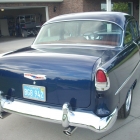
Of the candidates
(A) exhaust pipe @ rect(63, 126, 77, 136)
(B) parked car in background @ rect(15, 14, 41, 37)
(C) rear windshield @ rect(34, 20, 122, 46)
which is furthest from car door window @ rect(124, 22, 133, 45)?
(B) parked car in background @ rect(15, 14, 41, 37)

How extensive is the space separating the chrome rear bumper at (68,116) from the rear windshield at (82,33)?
1284 millimetres

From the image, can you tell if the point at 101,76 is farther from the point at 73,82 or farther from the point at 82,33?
the point at 82,33

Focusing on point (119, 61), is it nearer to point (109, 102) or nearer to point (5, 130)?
point (109, 102)

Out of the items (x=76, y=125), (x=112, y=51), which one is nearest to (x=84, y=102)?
(x=76, y=125)

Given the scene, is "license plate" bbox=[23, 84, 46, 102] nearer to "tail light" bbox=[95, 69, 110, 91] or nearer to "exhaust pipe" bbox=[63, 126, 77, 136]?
"exhaust pipe" bbox=[63, 126, 77, 136]

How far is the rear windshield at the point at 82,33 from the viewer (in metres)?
3.39

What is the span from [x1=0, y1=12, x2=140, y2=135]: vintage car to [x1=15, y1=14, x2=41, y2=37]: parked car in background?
18.0 metres

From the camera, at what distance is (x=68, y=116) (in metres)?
2.46

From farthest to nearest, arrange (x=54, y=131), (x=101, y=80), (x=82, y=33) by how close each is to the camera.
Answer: (x=82, y=33)
(x=54, y=131)
(x=101, y=80)

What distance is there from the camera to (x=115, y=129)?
10.3 ft

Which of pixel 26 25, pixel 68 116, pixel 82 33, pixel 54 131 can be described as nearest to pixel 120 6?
pixel 26 25

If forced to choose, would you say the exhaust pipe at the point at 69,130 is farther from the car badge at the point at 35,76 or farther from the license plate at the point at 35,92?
the car badge at the point at 35,76

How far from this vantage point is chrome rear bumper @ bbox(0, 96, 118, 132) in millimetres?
2387

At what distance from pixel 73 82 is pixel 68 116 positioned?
405 mm
